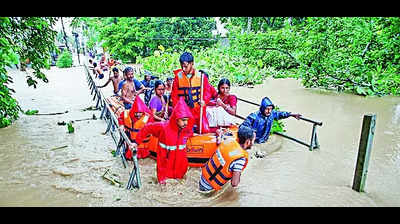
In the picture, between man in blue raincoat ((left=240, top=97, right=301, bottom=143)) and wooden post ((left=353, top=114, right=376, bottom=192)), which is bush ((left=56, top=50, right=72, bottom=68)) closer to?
man in blue raincoat ((left=240, top=97, right=301, bottom=143))

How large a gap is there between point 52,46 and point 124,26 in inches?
660

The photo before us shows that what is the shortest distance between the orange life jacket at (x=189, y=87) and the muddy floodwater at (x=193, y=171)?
1238mm

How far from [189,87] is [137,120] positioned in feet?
3.38

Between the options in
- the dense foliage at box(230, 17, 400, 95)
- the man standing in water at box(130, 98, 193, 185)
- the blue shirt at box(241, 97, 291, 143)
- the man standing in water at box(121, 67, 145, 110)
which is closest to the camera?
the man standing in water at box(130, 98, 193, 185)

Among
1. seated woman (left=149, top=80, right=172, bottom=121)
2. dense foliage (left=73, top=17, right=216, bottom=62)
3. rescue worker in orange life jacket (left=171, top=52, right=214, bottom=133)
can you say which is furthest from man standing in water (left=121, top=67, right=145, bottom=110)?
dense foliage (left=73, top=17, right=216, bottom=62)

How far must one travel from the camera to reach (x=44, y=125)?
7.11m

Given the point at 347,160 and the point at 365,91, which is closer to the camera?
the point at 347,160

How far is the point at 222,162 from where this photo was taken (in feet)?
10.3

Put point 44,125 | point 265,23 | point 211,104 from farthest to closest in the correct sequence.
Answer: point 265,23 → point 44,125 → point 211,104

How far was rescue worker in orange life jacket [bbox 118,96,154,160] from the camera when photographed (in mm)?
4324
